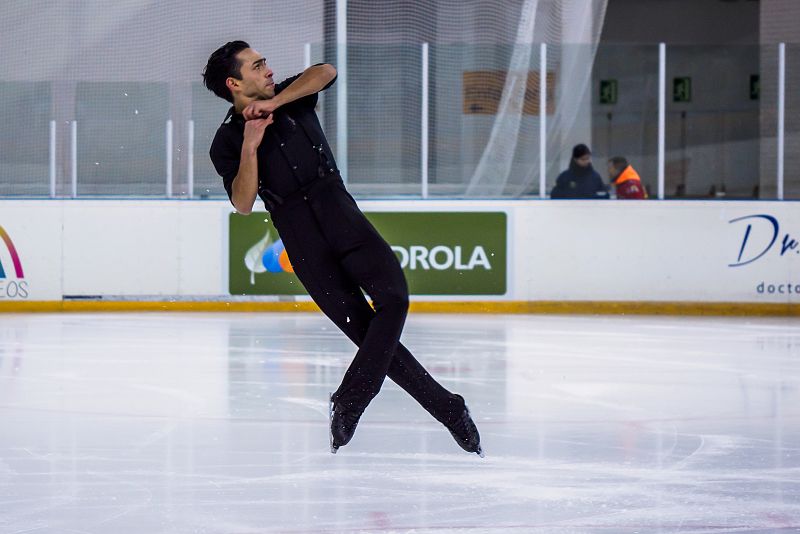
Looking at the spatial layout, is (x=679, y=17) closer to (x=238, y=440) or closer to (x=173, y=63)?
(x=173, y=63)

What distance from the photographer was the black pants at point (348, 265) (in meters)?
3.94

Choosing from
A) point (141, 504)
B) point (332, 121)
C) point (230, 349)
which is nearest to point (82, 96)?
point (332, 121)

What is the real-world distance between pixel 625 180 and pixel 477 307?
6.17 ft

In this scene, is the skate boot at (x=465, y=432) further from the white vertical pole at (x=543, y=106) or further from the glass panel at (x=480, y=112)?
the white vertical pole at (x=543, y=106)

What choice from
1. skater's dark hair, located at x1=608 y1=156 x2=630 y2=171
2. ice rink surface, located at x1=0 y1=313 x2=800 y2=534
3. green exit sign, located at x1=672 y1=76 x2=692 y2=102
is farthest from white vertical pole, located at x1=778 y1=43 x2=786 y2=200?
ice rink surface, located at x1=0 y1=313 x2=800 y2=534

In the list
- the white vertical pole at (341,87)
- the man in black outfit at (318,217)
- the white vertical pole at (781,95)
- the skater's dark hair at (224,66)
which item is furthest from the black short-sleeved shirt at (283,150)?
the white vertical pole at (781,95)

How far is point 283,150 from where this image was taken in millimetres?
3951

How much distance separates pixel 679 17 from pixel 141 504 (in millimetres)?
19892

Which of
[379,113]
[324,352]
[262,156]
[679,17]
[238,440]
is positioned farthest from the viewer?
[679,17]

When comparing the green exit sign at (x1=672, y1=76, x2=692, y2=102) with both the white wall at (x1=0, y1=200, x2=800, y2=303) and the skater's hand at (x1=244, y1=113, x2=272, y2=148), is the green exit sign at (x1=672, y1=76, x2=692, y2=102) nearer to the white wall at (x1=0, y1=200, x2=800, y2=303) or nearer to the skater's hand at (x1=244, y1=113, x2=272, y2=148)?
the white wall at (x1=0, y1=200, x2=800, y2=303)

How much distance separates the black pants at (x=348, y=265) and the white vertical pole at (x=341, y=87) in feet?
25.1

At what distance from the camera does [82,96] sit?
11.9 m

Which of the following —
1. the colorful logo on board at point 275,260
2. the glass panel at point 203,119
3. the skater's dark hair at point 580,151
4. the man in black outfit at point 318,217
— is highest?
the glass panel at point 203,119

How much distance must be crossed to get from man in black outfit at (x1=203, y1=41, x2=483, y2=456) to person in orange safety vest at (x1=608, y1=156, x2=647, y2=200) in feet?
27.5
